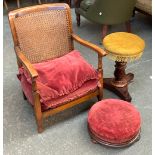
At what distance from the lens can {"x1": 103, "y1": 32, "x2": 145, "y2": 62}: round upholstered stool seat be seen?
2.14 m

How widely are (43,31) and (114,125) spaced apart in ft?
3.23

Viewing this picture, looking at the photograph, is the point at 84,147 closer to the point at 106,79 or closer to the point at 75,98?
the point at 75,98

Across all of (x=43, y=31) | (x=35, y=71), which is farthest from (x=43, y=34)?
(x=35, y=71)

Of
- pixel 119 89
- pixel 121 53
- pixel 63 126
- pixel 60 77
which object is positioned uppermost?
pixel 121 53

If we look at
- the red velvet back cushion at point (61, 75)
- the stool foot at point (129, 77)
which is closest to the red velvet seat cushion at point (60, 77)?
the red velvet back cushion at point (61, 75)

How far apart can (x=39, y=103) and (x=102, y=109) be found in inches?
18.6

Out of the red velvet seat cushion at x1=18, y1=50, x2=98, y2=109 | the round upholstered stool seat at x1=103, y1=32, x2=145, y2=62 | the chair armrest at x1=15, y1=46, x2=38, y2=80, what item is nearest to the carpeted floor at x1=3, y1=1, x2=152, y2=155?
the red velvet seat cushion at x1=18, y1=50, x2=98, y2=109

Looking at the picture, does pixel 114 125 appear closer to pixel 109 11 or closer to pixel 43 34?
pixel 43 34

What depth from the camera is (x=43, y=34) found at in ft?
7.27

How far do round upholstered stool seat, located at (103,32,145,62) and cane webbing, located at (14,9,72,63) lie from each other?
0.37 m

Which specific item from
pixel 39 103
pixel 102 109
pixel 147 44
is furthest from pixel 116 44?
pixel 147 44

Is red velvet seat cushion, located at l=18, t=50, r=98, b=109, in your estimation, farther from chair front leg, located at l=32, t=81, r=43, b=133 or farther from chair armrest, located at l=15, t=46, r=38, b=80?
chair armrest, located at l=15, t=46, r=38, b=80

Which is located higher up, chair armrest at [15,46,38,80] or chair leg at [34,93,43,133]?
chair armrest at [15,46,38,80]

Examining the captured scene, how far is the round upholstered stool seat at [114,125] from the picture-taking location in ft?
5.95
